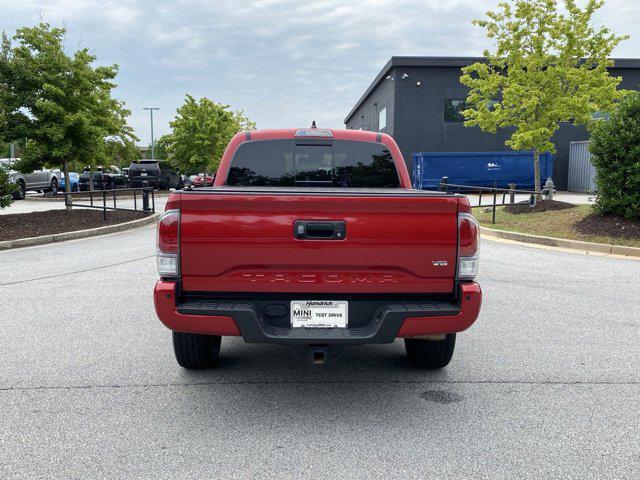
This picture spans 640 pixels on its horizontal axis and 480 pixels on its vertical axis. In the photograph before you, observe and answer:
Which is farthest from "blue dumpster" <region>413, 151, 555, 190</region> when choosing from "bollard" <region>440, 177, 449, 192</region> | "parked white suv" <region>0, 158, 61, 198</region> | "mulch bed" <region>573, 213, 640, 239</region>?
"parked white suv" <region>0, 158, 61, 198</region>

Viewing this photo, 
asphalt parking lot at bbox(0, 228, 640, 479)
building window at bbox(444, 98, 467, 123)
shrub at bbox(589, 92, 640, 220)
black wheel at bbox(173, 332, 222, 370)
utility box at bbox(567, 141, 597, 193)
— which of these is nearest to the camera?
asphalt parking lot at bbox(0, 228, 640, 479)

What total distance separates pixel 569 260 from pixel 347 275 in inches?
318

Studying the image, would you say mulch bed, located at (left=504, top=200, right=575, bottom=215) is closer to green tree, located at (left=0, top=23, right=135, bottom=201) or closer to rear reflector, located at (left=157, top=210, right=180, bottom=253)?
green tree, located at (left=0, top=23, right=135, bottom=201)

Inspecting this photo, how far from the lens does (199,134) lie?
45656 mm

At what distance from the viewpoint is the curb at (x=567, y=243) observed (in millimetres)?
10898

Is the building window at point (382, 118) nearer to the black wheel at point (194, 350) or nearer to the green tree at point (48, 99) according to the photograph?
the green tree at point (48, 99)

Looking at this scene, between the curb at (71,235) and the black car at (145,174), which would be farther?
the black car at (145,174)

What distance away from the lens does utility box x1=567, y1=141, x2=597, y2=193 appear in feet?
106

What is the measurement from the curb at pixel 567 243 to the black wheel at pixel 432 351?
820 cm

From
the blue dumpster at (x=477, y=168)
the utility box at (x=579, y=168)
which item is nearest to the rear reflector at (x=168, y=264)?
the blue dumpster at (x=477, y=168)

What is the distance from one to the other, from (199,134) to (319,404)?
44183 mm

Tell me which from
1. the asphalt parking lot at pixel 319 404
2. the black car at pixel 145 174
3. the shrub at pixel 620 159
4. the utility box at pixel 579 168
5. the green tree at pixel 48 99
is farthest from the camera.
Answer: the black car at pixel 145 174

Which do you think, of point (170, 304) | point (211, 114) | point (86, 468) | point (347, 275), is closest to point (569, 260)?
point (347, 275)

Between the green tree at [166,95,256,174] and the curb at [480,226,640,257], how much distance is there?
117ft
